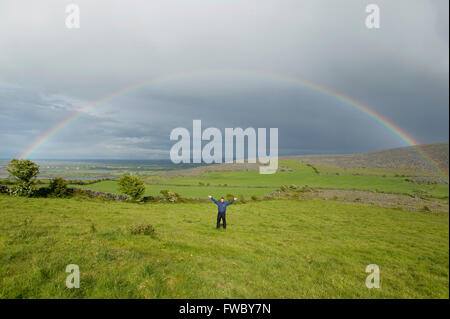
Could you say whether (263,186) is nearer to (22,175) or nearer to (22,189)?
(22,189)

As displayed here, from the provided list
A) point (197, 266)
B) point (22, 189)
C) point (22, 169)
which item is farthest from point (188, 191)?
point (197, 266)

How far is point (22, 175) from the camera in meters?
26.4

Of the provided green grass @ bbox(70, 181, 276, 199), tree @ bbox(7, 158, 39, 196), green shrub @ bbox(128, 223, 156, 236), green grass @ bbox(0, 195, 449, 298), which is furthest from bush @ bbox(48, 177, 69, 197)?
green shrub @ bbox(128, 223, 156, 236)

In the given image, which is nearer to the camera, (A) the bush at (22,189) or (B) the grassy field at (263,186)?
(A) the bush at (22,189)

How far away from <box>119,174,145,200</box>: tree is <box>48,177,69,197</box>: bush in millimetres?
8259

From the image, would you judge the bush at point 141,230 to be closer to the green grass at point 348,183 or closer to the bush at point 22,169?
the bush at point 22,169

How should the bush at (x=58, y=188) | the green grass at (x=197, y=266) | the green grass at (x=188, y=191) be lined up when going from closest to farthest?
the green grass at (x=197, y=266) → the bush at (x=58, y=188) → the green grass at (x=188, y=191)

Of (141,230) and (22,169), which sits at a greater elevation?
(22,169)

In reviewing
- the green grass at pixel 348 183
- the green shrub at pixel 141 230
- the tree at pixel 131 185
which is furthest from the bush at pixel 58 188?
the green grass at pixel 348 183

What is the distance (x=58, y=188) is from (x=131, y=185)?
35.0 feet

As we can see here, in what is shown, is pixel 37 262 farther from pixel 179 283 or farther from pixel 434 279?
pixel 434 279

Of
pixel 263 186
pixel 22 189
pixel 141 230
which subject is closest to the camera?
pixel 141 230

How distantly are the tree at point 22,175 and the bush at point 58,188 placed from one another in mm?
3387

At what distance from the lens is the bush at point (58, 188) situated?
30406mm
